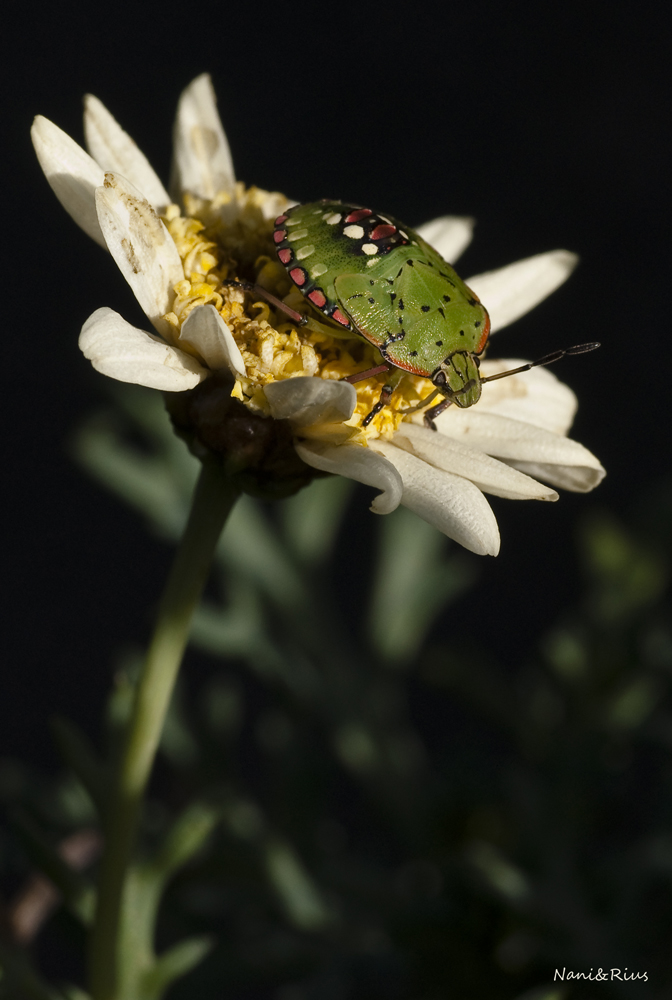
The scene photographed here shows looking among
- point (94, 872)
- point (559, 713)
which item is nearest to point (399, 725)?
point (559, 713)

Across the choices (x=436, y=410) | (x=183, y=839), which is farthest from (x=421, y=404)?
(x=183, y=839)

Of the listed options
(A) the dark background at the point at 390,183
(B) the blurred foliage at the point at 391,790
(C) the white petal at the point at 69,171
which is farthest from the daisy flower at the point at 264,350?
(A) the dark background at the point at 390,183

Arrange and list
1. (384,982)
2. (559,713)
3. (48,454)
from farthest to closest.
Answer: (48,454)
(559,713)
(384,982)

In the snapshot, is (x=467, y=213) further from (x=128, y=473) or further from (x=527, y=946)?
(x=527, y=946)

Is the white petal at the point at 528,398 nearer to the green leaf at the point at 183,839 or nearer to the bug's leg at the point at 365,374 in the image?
the bug's leg at the point at 365,374

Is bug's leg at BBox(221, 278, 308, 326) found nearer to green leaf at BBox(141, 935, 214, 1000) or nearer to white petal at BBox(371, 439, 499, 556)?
white petal at BBox(371, 439, 499, 556)

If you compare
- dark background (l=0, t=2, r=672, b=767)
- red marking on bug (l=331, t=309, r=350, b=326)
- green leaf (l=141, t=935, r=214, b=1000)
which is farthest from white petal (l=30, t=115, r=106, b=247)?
dark background (l=0, t=2, r=672, b=767)
